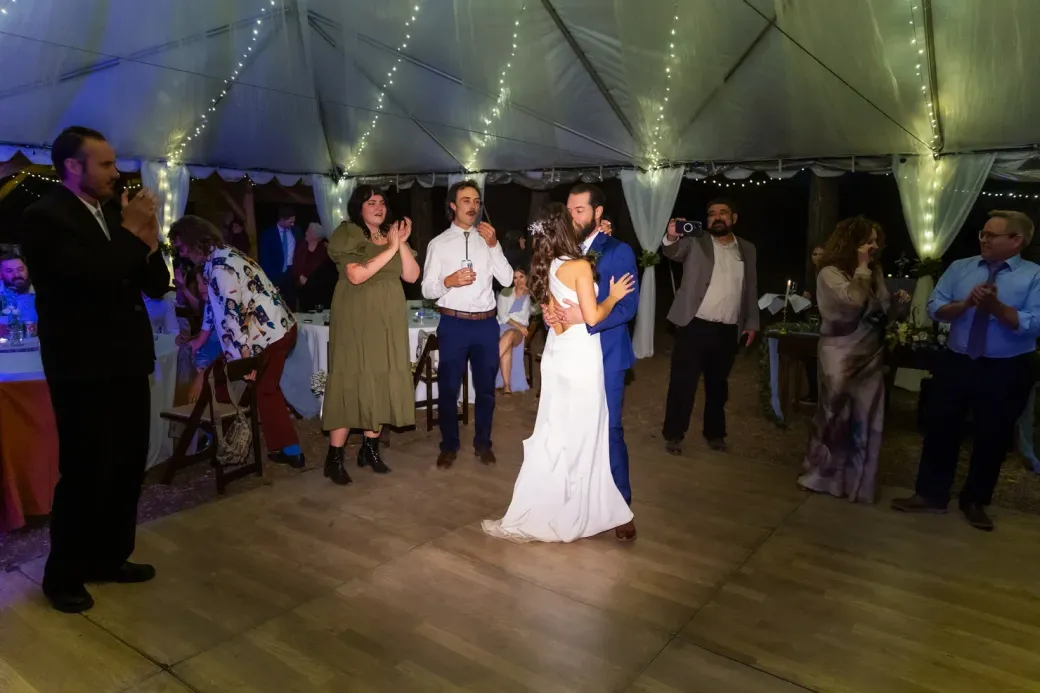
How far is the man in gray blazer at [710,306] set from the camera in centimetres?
432

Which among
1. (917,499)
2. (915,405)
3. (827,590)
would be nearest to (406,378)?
(827,590)

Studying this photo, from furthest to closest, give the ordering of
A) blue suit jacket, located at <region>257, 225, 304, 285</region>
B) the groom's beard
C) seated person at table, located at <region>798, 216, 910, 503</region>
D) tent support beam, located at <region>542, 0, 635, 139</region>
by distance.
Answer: blue suit jacket, located at <region>257, 225, 304, 285</region> < tent support beam, located at <region>542, 0, 635, 139</region> < seated person at table, located at <region>798, 216, 910, 503</region> < the groom's beard

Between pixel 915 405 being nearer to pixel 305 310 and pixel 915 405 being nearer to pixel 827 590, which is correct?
pixel 827 590

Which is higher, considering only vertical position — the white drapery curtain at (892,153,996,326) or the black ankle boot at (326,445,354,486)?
the white drapery curtain at (892,153,996,326)

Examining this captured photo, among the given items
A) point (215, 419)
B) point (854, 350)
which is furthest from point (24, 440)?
point (854, 350)

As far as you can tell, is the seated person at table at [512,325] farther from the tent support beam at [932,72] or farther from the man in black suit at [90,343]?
the tent support beam at [932,72]

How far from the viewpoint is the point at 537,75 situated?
6.89 m

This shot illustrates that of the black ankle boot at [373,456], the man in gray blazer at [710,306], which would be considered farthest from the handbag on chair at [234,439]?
the man in gray blazer at [710,306]

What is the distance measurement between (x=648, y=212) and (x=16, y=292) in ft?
19.6

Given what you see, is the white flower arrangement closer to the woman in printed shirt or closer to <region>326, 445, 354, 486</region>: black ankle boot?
the woman in printed shirt

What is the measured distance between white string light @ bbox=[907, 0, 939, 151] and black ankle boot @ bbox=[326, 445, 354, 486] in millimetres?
4908

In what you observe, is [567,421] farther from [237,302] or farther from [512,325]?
[512,325]

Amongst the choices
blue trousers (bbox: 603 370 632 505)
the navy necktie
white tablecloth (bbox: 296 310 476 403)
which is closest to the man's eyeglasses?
the navy necktie

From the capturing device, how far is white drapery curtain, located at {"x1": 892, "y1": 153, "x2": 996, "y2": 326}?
6.01 meters
